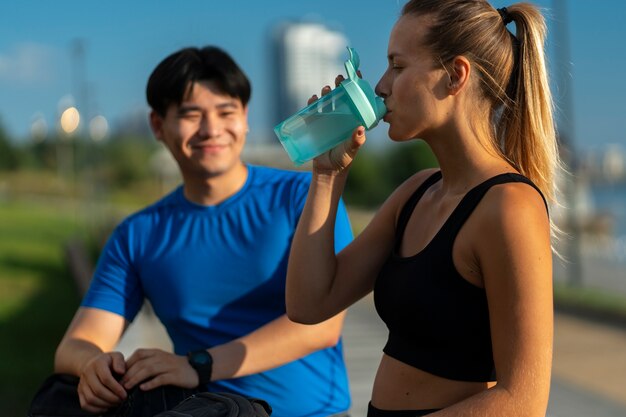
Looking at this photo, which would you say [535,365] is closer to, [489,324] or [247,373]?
[489,324]

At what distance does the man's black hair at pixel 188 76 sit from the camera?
8.84 feet

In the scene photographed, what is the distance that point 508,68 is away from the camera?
1.83 m

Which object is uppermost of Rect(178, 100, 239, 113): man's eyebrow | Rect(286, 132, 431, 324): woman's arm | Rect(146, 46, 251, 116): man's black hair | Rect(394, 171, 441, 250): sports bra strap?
Rect(146, 46, 251, 116): man's black hair

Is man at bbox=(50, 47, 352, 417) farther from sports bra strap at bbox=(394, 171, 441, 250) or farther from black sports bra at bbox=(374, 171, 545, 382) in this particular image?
black sports bra at bbox=(374, 171, 545, 382)

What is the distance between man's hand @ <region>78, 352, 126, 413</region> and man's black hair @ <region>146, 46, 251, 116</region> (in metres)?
0.81

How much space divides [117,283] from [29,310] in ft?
53.4

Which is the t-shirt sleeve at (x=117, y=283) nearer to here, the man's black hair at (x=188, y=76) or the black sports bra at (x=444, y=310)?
the man's black hair at (x=188, y=76)

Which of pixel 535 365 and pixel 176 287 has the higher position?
pixel 535 365

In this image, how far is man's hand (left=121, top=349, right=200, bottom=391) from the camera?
2182 millimetres

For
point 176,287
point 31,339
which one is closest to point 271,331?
point 176,287

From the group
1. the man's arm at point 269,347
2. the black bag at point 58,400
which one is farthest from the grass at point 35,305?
A: the man's arm at point 269,347

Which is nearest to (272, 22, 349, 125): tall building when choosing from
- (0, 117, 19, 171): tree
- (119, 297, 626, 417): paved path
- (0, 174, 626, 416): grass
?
(0, 117, 19, 171): tree

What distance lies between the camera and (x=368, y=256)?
2.07 m

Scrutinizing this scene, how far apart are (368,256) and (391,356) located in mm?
257
